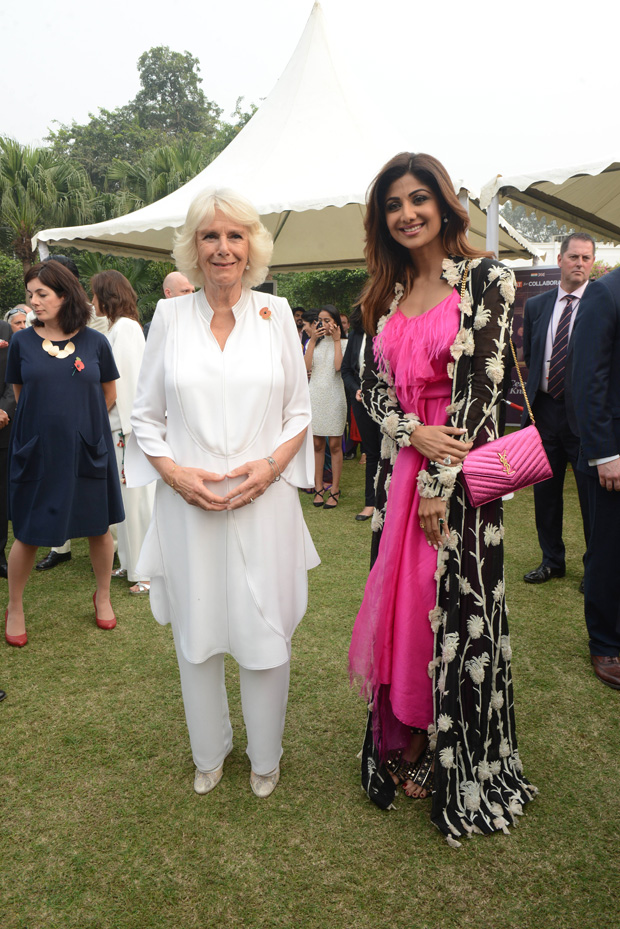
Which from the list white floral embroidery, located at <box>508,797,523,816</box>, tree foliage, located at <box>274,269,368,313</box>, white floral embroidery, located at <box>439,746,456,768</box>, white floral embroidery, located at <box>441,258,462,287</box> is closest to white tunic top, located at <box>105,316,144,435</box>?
white floral embroidery, located at <box>441,258,462,287</box>

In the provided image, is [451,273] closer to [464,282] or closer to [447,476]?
[464,282]

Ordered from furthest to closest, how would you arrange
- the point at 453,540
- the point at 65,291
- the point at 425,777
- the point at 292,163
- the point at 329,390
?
the point at 292,163 → the point at 329,390 → the point at 65,291 → the point at 425,777 → the point at 453,540

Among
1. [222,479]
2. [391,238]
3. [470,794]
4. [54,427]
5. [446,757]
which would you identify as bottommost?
[470,794]

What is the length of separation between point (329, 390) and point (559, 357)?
268 centimetres

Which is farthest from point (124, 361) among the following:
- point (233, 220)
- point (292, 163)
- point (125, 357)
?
point (292, 163)

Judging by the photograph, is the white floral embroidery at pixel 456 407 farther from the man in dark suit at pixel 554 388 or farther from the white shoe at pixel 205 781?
the man in dark suit at pixel 554 388

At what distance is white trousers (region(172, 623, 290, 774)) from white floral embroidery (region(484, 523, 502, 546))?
890 mm

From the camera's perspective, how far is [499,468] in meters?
2.04

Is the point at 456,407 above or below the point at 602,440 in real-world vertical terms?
above

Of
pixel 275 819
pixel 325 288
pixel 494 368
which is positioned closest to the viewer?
pixel 494 368

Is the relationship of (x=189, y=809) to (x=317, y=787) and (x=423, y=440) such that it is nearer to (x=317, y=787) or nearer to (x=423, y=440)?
(x=317, y=787)

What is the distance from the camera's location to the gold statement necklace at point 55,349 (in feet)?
11.7

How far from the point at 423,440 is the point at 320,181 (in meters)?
6.19

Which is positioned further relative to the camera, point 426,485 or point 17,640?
point 17,640
